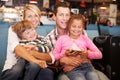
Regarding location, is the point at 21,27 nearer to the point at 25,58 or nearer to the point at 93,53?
the point at 25,58

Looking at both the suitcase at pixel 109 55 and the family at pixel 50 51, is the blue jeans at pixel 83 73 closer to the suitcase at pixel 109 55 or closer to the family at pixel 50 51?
the family at pixel 50 51

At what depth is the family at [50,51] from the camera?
1.97 m

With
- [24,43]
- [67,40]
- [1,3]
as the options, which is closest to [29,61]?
[24,43]

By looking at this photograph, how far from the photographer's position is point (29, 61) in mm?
2006

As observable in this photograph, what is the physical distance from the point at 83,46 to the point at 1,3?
965 centimetres

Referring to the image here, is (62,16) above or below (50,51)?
above

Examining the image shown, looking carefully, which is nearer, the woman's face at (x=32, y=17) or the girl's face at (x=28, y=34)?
the girl's face at (x=28, y=34)

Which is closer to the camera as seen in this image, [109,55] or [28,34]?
[28,34]

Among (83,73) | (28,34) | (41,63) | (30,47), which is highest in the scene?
(28,34)

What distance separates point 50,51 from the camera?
226 cm

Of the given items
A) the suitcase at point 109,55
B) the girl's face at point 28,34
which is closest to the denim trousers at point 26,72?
the girl's face at point 28,34

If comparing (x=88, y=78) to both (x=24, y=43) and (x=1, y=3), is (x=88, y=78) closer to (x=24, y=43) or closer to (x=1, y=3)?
(x=24, y=43)

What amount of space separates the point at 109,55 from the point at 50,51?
2.79ft

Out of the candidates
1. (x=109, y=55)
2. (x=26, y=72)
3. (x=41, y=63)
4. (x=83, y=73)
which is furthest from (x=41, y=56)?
(x=109, y=55)
